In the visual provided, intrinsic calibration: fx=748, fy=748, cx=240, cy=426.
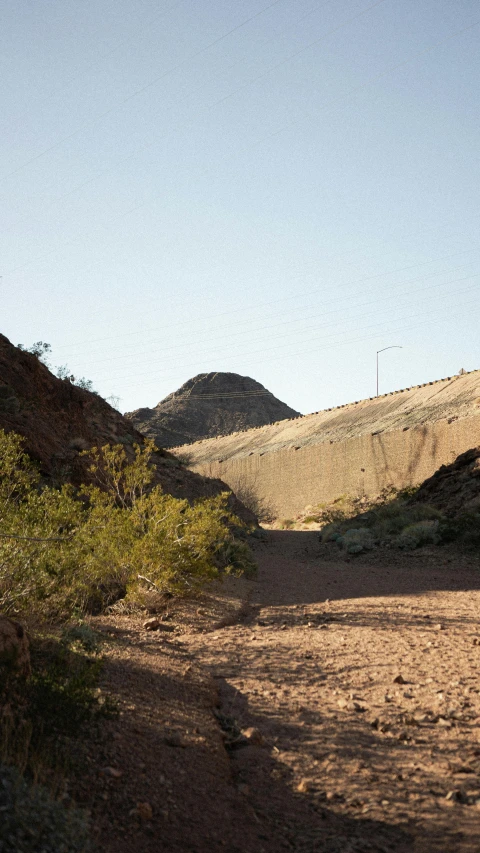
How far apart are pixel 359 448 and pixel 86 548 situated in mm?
25421

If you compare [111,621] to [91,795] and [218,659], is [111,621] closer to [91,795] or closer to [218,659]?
[218,659]

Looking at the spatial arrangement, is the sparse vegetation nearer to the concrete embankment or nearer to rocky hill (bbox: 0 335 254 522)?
rocky hill (bbox: 0 335 254 522)

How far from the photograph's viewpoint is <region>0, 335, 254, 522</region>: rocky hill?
18.2 meters

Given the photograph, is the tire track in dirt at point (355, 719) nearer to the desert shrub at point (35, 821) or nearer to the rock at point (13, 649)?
the desert shrub at point (35, 821)

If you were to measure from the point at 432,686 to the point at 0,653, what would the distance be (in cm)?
359

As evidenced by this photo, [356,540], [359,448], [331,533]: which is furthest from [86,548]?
[359,448]

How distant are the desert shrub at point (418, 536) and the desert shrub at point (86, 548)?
6909 mm

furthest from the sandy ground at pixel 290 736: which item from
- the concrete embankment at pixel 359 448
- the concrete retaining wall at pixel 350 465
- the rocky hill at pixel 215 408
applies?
the rocky hill at pixel 215 408

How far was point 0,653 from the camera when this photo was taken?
15.6 ft

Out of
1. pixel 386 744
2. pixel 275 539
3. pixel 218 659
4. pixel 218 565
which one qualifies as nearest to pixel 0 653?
pixel 386 744

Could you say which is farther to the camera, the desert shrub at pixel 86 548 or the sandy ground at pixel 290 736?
the desert shrub at pixel 86 548

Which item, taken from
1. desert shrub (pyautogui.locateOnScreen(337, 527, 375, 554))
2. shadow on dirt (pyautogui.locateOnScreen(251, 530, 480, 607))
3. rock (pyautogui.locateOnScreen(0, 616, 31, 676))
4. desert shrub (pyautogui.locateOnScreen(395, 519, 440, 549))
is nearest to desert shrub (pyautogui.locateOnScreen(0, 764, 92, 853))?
rock (pyautogui.locateOnScreen(0, 616, 31, 676))

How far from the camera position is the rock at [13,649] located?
470 centimetres

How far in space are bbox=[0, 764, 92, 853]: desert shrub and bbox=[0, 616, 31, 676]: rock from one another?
4.22ft
